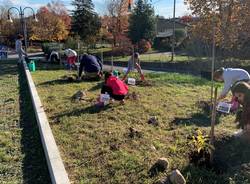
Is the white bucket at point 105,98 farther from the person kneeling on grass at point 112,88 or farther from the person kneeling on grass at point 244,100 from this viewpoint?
the person kneeling on grass at point 244,100

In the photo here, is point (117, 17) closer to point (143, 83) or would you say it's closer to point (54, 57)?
point (54, 57)

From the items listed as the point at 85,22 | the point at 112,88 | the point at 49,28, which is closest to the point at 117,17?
the point at 85,22

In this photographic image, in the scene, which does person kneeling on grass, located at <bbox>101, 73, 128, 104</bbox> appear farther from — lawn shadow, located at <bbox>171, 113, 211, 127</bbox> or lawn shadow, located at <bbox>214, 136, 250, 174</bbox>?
lawn shadow, located at <bbox>214, 136, 250, 174</bbox>

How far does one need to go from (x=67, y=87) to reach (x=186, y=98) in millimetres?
3868

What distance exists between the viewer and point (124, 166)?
4465mm

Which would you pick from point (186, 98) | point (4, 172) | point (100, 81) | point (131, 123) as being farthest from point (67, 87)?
point (4, 172)

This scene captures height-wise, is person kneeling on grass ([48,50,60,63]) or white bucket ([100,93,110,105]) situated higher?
person kneeling on grass ([48,50,60,63])

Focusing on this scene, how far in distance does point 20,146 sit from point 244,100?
139 inches

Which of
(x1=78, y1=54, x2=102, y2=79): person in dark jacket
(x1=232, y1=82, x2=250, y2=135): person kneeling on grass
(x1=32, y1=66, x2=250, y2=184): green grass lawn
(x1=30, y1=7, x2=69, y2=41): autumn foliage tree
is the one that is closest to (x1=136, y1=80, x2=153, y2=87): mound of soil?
(x1=78, y1=54, x2=102, y2=79): person in dark jacket

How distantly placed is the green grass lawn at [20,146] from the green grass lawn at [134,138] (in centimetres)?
37

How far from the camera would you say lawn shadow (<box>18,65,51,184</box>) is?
4547mm

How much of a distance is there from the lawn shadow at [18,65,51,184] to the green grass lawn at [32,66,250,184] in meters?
0.32

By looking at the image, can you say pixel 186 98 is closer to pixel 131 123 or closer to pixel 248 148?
pixel 131 123

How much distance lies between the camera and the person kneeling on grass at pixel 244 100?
4672 mm
